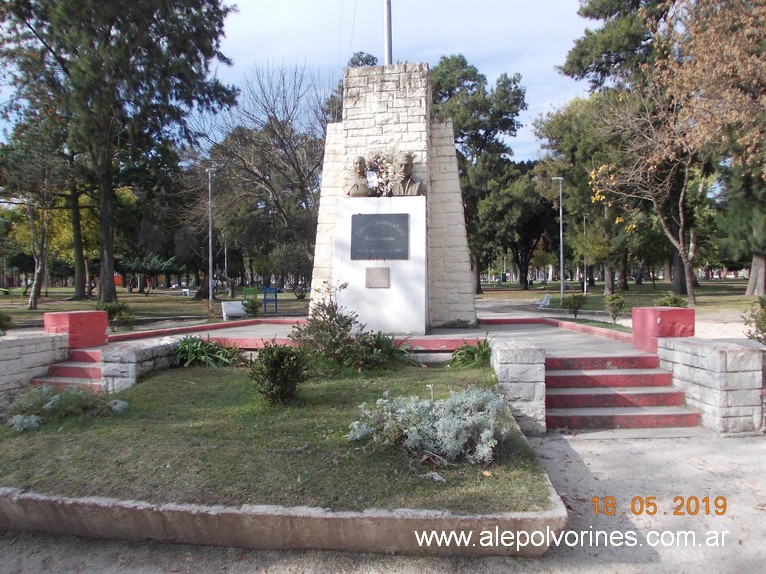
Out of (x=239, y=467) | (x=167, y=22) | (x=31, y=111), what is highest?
(x=167, y=22)

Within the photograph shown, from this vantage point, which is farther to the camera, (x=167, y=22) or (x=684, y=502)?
(x=167, y=22)

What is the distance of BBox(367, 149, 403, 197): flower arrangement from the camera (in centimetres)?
867

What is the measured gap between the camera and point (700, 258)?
189 feet

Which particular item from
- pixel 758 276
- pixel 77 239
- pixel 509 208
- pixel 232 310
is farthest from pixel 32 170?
pixel 758 276

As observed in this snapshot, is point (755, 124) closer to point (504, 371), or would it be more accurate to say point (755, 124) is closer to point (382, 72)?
point (382, 72)

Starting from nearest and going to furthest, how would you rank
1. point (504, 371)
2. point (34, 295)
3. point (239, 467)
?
point (239, 467) < point (504, 371) < point (34, 295)

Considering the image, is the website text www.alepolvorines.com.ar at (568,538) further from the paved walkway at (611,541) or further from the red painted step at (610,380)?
the red painted step at (610,380)

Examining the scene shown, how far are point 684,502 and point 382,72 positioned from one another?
7873 millimetres

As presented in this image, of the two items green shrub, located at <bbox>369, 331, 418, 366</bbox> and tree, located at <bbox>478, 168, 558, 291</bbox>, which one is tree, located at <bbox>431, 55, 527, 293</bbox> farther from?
green shrub, located at <bbox>369, 331, 418, 366</bbox>

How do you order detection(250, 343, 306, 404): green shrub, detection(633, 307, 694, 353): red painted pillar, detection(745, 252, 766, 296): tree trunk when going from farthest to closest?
detection(745, 252, 766, 296): tree trunk → detection(633, 307, 694, 353): red painted pillar → detection(250, 343, 306, 404): green shrub

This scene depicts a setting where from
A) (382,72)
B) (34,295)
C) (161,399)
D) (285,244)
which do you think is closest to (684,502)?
(161,399)

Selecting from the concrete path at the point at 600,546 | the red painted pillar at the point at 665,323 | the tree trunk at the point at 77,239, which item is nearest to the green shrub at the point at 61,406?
the concrete path at the point at 600,546

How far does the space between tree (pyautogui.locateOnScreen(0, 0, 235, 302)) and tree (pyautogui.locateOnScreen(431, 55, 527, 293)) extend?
19.2 metres

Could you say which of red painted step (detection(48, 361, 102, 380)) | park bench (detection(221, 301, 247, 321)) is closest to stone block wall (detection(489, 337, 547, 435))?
red painted step (detection(48, 361, 102, 380))
